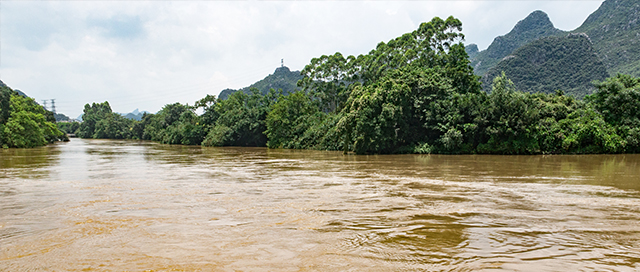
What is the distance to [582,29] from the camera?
242 ft

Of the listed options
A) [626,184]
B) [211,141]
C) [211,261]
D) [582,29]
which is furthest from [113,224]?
[582,29]

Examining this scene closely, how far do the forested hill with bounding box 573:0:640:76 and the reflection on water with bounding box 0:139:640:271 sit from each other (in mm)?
57340

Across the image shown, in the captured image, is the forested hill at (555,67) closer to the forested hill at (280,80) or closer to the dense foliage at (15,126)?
the forested hill at (280,80)

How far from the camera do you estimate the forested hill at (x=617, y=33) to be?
56531mm

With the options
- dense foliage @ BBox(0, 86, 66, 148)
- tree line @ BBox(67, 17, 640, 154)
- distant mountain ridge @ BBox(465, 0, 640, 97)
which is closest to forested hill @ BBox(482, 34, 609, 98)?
distant mountain ridge @ BBox(465, 0, 640, 97)

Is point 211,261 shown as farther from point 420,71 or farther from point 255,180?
point 420,71

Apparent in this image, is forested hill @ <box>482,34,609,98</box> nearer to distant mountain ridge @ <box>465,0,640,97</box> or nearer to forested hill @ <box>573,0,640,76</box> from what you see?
distant mountain ridge @ <box>465,0,640,97</box>

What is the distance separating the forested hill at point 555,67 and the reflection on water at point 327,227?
54.2m

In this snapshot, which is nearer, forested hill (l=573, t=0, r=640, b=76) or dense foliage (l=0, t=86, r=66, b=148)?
dense foliage (l=0, t=86, r=66, b=148)

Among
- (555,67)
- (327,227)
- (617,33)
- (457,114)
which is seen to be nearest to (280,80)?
(555,67)

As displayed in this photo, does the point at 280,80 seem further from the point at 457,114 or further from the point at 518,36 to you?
the point at 457,114

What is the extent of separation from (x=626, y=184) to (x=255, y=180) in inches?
455

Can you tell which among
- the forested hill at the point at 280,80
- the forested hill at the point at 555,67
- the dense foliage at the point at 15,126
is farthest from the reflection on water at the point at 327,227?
the forested hill at the point at 280,80

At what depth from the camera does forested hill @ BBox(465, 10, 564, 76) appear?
87.1 m
